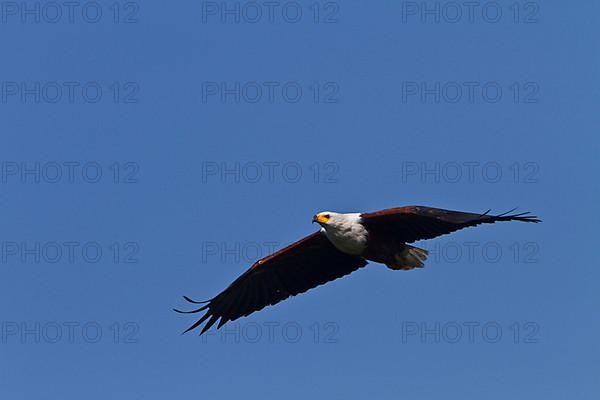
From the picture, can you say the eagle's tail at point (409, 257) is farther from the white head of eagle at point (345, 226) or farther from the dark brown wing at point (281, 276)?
the dark brown wing at point (281, 276)

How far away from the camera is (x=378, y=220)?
62.1 ft

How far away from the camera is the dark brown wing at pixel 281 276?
20.2 metres

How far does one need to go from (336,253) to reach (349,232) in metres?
1.31

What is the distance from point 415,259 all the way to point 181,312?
362cm

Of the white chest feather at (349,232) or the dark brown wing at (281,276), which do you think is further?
the dark brown wing at (281,276)

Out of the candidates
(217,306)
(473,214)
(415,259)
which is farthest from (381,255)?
(217,306)

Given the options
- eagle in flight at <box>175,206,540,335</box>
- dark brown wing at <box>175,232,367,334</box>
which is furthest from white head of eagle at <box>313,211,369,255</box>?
dark brown wing at <box>175,232,367,334</box>

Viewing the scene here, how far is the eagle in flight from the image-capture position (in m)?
18.6

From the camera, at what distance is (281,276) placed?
20.6 metres

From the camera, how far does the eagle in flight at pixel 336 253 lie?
1862 cm

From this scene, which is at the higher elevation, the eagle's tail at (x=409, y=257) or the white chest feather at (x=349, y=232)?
the white chest feather at (x=349, y=232)

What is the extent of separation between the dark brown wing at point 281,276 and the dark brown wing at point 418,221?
3.69 ft

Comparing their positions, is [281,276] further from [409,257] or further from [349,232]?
[409,257]

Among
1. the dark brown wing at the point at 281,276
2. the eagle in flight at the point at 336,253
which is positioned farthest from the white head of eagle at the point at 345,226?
the dark brown wing at the point at 281,276
